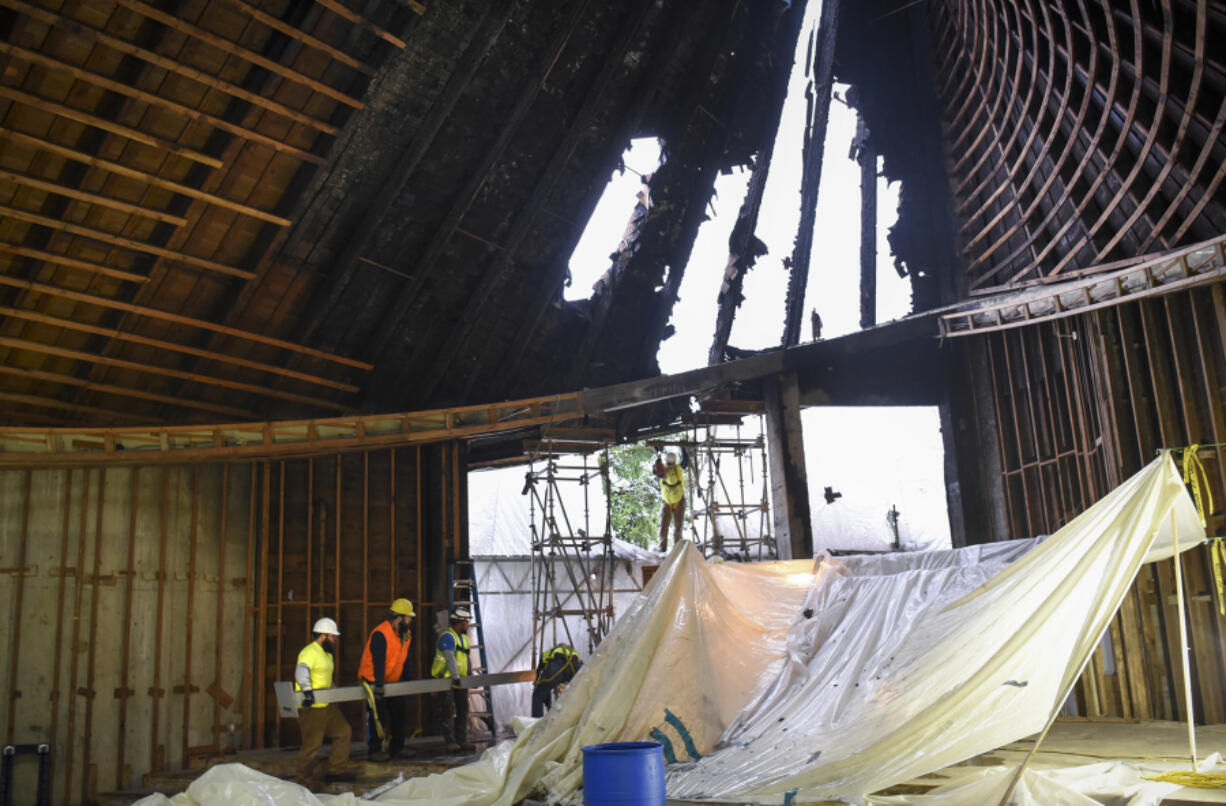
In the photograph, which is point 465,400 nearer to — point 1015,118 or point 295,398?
point 295,398

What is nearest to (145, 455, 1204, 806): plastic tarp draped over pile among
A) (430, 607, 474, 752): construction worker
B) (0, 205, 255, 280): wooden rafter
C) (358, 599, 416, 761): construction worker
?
(358, 599, 416, 761): construction worker

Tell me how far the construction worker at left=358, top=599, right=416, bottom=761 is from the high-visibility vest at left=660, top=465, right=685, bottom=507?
6.45 meters

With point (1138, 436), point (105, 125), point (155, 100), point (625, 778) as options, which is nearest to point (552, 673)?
point (625, 778)

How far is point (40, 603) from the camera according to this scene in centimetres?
1311

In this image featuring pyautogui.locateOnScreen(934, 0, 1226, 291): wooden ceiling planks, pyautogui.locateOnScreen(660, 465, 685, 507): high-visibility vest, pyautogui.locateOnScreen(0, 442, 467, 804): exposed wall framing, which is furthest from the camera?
pyautogui.locateOnScreen(660, 465, 685, 507): high-visibility vest

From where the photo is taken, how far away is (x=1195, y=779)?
6180 millimetres

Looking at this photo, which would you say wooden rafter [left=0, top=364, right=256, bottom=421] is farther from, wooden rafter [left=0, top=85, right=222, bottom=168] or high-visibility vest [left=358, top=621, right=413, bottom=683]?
high-visibility vest [left=358, top=621, right=413, bottom=683]

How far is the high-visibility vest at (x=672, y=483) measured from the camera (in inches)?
684

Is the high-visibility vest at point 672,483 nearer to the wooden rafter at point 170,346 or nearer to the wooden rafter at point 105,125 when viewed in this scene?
the wooden rafter at point 170,346

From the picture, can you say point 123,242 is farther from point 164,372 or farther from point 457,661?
point 457,661

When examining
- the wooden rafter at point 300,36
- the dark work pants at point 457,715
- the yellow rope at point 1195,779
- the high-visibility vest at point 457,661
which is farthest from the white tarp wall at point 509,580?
the yellow rope at point 1195,779

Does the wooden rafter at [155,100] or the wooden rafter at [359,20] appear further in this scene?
the wooden rafter at [359,20]

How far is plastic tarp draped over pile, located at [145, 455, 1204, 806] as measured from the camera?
6.53 m

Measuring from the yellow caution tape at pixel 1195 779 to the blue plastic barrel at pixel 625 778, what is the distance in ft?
10.2
